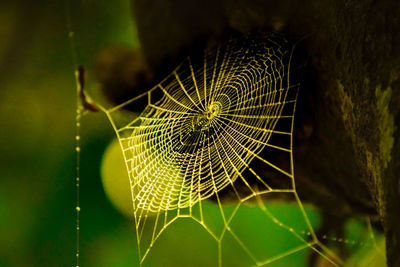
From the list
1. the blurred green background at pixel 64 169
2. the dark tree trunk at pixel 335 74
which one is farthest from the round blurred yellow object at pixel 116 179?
the dark tree trunk at pixel 335 74

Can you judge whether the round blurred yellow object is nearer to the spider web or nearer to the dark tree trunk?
the spider web

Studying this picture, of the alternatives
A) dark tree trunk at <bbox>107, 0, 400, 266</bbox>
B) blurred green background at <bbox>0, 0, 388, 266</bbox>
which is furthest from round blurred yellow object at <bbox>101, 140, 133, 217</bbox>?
dark tree trunk at <bbox>107, 0, 400, 266</bbox>

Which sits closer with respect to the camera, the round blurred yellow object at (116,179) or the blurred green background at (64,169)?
the blurred green background at (64,169)

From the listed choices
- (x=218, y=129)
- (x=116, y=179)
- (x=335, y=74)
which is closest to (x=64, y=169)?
(x=116, y=179)

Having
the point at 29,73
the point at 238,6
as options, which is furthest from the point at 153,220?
the point at 238,6

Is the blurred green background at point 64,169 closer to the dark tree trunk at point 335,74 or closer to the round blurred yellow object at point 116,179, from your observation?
the round blurred yellow object at point 116,179

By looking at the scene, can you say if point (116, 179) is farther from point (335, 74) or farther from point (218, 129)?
point (335, 74)
